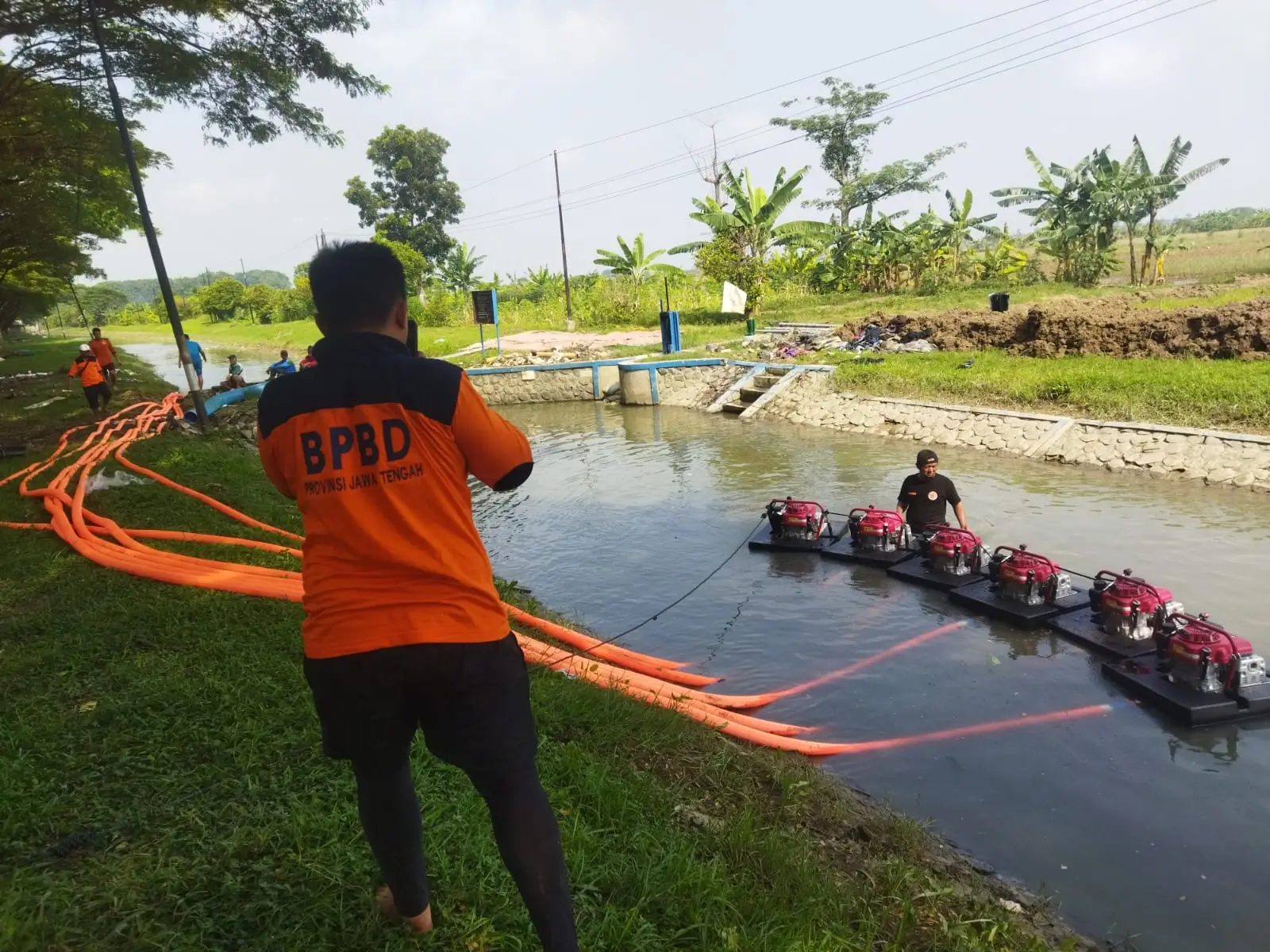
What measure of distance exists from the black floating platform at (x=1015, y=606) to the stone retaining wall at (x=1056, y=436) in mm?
5723

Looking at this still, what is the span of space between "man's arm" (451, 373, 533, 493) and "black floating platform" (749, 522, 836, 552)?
806cm

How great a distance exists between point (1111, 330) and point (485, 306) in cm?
1952

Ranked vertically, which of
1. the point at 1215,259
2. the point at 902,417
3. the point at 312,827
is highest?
the point at 1215,259

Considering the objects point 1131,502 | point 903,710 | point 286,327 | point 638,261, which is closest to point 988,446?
point 1131,502

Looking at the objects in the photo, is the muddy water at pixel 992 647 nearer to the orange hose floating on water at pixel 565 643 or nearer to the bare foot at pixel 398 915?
the orange hose floating on water at pixel 565 643

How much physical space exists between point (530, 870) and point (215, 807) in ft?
6.30

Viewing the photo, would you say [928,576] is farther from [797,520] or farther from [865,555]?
[797,520]

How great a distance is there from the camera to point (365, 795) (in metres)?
2.18

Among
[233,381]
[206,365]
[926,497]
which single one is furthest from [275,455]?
[206,365]

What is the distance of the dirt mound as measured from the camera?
47.7 ft

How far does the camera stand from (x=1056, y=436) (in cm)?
1359

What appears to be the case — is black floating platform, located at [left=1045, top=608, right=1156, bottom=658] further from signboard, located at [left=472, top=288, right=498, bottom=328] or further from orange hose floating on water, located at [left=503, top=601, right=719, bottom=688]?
signboard, located at [left=472, top=288, right=498, bottom=328]

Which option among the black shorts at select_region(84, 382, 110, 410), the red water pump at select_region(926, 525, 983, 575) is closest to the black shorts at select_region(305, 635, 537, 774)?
the red water pump at select_region(926, 525, 983, 575)

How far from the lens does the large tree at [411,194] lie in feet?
167
